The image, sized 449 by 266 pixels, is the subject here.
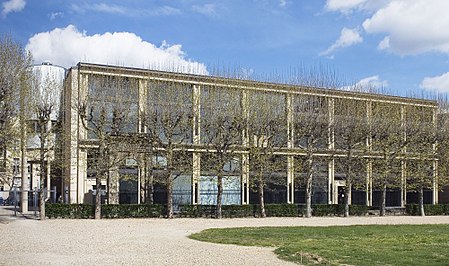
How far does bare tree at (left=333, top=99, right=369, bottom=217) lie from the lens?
45.8m

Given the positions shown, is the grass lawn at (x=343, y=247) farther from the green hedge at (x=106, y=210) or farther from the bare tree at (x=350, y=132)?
the bare tree at (x=350, y=132)

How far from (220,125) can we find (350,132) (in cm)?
1161

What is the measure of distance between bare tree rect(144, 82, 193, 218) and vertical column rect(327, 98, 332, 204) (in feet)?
38.1

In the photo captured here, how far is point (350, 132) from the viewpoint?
45938 millimetres

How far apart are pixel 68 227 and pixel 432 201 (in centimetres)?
4887

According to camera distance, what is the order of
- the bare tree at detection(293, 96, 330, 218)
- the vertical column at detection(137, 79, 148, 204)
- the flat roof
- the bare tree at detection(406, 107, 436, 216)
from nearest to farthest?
the vertical column at detection(137, 79, 148, 204) < the flat roof < the bare tree at detection(293, 96, 330, 218) < the bare tree at detection(406, 107, 436, 216)

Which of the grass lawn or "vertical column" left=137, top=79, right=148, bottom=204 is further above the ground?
"vertical column" left=137, top=79, right=148, bottom=204

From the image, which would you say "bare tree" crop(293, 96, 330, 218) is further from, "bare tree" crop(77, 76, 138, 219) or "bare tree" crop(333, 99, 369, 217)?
"bare tree" crop(77, 76, 138, 219)

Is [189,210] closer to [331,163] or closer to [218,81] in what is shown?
[218,81]

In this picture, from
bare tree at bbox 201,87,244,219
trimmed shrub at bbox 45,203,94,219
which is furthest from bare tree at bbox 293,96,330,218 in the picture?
trimmed shrub at bbox 45,203,94,219

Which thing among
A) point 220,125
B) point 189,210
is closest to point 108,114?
point 220,125

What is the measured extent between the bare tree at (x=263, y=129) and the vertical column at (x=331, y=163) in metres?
4.04

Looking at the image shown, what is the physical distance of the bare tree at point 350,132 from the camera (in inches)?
1805

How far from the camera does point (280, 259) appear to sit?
16.1 meters
